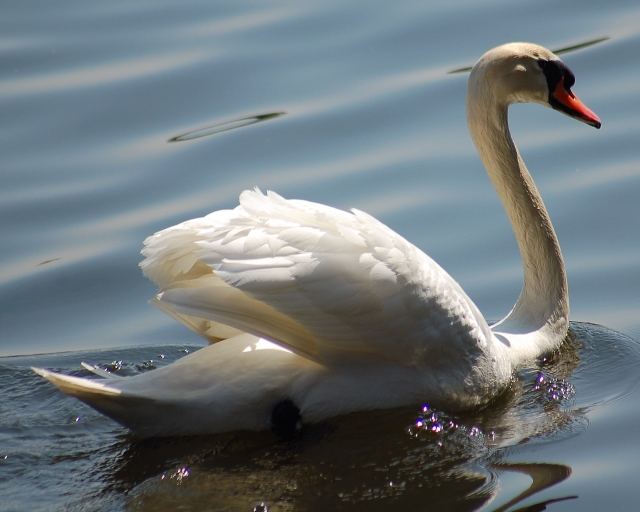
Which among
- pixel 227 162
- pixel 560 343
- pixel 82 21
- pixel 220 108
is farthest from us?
pixel 82 21

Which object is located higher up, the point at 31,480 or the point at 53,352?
the point at 53,352

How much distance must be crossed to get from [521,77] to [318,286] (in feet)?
7.44

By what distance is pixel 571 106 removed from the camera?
848cm

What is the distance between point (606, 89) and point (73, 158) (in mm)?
3961

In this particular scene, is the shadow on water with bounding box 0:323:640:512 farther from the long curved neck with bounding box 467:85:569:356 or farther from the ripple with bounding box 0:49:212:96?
the ripple with bounding box 0:49:212:96

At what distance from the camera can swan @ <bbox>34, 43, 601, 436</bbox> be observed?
6621 millimetres

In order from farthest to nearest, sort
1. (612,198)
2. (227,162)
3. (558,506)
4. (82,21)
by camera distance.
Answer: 1. (82,21)
2. (227,162)
3. (612,198)
4. (558,506)

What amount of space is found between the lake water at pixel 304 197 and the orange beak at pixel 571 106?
888mm

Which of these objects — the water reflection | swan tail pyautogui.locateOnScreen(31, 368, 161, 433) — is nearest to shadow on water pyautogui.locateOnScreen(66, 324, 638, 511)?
the water reflection

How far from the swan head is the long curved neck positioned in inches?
1.5

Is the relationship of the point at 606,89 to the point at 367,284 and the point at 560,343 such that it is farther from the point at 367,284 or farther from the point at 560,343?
the point at 367,284

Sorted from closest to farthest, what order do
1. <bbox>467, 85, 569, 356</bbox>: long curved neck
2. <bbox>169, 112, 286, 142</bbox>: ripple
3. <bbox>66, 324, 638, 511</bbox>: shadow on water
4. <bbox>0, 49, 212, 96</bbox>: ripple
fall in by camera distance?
1. <bbox>66, 324, 638, 511</bbox>: shadow on water
2. <bbox>467, 85, 569, 356</bbox>: long curved neck
3. <bbox>169, 112, 286, 142</bbox>: ripple
4. <bbox>0, 49, 212, 96</bbox>: ripple

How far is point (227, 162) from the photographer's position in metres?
10.4

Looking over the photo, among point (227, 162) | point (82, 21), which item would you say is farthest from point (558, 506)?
point (82, 21)
